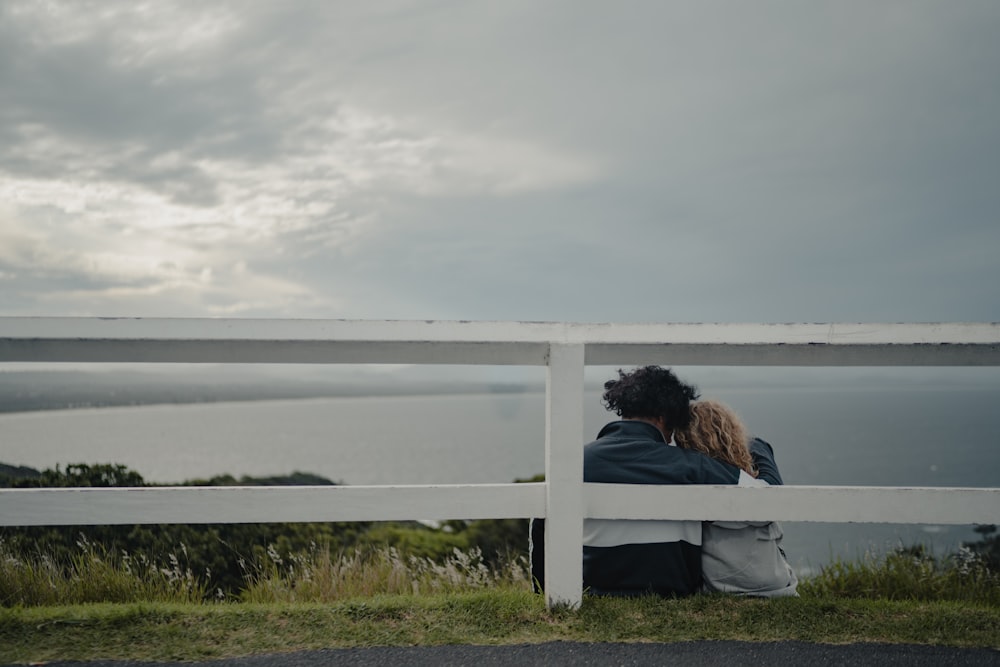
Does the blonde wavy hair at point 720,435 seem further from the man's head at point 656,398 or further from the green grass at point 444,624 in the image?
the green grass at point 444,624

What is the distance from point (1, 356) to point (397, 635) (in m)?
2.02

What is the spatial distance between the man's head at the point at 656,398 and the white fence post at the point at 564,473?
2.45 ft

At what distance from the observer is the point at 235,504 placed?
3.28 metres

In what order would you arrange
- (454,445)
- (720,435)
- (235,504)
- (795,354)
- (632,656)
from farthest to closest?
(454,445) < (720,435) < (795,354) < (235,504) < (632,656)

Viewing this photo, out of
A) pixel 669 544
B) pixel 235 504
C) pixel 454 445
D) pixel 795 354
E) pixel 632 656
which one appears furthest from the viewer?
pixel 454 445

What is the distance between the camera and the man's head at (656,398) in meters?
3.97

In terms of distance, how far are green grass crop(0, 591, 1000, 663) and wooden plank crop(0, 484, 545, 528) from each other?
44 cm

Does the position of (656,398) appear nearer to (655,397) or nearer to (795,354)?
(655,397)

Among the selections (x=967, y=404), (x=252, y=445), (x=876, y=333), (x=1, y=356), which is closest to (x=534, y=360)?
(x=876, y=333)

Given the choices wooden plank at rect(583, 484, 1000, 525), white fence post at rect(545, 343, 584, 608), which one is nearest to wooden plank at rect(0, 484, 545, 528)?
white fence post at rect(545, 343, 584, 608)

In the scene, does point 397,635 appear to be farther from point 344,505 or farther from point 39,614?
point 39,614

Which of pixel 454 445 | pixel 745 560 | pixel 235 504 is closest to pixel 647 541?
pixel 745 560

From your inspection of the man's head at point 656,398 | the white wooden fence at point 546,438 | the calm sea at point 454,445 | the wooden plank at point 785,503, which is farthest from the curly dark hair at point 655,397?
the calm sea at point 454,445

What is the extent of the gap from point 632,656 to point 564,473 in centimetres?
74
